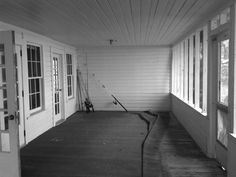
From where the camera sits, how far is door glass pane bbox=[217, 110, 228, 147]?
359cm

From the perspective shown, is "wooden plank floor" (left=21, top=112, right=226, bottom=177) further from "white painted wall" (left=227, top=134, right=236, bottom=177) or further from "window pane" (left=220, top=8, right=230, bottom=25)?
"window pane" (left=220, top=8, right=230, bottom=25)

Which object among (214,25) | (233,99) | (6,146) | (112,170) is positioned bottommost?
(112,170)

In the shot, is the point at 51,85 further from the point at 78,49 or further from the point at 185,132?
the point at 185,132

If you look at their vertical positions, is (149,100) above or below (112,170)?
above

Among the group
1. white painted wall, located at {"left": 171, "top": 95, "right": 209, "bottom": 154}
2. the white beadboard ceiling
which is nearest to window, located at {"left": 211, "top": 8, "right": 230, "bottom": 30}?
the white beadboard ceiling

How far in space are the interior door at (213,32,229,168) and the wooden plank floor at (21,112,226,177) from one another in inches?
11.8

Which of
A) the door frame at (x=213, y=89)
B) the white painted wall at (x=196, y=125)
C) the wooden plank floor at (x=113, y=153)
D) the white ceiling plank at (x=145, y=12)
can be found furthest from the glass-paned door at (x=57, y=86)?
the door frame at (x=213, y=89)

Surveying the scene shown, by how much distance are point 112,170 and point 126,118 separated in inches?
165

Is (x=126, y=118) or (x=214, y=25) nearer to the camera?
(x=214, y=25)

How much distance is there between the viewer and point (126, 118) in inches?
304

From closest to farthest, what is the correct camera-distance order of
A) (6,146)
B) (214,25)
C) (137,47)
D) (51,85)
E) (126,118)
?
(6,146)
(214,25)
(51,85)
(126,118)
(137,47)

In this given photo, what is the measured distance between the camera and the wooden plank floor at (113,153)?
350 cm

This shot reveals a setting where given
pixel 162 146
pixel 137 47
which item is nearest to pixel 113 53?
pixel 137 47

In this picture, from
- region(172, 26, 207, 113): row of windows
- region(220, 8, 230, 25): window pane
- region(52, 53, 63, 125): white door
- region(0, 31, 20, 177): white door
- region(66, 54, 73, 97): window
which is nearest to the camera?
region(0, 31, 20, 177): white door
